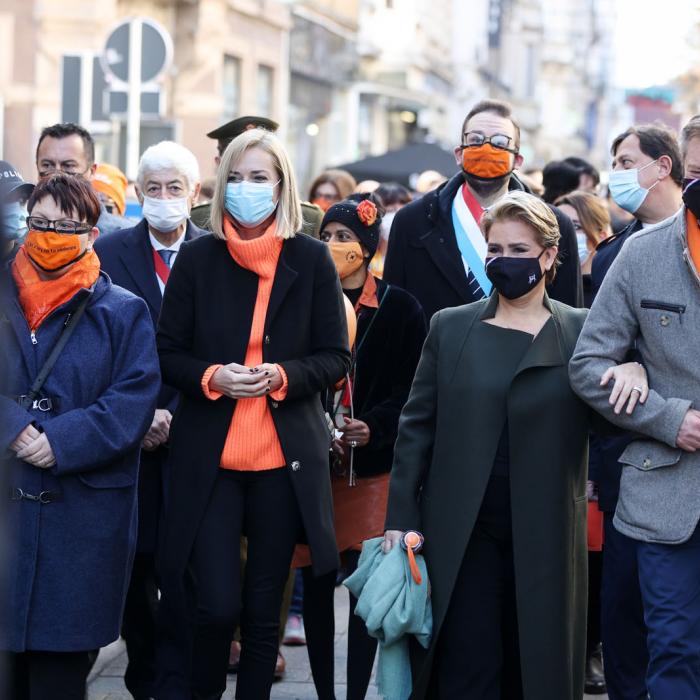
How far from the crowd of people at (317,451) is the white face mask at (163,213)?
856 millimetres

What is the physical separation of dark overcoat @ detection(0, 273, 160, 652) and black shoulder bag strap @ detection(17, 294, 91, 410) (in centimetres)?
2

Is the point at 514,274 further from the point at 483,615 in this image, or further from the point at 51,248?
the point at 51,248

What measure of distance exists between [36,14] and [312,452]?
16.5m

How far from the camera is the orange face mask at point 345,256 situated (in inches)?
247

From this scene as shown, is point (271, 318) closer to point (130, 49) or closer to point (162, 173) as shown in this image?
point (162, 173)

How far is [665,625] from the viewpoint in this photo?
4789 millimetres

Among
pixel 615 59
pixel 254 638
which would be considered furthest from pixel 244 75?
pixel 615 59

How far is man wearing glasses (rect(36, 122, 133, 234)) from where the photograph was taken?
7332 mm

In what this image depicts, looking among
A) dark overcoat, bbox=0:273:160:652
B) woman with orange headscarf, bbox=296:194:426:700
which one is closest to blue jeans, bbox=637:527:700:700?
woman with orange headscarf, bbox=296:194:426:700

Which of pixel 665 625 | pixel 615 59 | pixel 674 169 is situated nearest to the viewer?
pixel 665 625

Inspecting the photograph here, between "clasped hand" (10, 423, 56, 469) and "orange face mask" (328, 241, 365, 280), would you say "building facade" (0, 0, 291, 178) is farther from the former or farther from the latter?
"clasped hand" (10, 423, 56, 469)

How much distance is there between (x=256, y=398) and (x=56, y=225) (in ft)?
3.16

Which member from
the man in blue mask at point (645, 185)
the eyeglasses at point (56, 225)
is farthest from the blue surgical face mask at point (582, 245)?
the eyeglasses at point (56, 225)

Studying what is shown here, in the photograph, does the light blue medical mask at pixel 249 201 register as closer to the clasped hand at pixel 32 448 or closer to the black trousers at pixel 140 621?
the clasped hand at pixel 32 448
